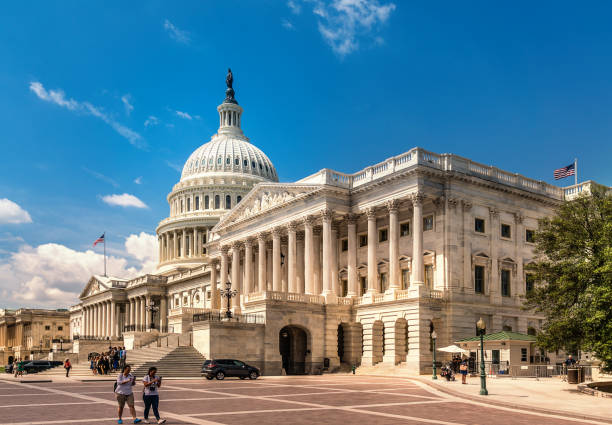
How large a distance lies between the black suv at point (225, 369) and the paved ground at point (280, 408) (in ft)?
34.9

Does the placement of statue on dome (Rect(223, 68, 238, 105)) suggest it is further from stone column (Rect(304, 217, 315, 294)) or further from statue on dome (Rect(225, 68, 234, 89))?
stone column (Rect(304, 217, 315, 294))

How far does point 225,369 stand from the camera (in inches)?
1950

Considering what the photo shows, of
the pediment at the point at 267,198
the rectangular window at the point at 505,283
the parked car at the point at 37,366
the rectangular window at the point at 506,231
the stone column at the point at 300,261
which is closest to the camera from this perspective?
the rectangular window at the point at 505,283

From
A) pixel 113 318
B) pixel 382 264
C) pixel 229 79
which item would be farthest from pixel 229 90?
pixel 382 264

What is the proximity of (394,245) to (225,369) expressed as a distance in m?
19.5

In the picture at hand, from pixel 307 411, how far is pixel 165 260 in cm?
12080

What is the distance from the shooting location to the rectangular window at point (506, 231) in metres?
64.1

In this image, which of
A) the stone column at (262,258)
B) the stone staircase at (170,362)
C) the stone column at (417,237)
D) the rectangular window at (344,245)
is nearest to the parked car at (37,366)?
the stone staircase at (170,362)

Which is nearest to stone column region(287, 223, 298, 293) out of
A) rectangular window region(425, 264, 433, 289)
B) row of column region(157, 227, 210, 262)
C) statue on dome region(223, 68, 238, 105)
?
rectangular window region(425, 264, 433, 289)

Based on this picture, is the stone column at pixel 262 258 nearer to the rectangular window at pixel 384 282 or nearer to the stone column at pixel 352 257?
the stone column at pixel 352 257

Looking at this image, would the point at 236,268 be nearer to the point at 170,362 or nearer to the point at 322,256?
the point at 322,256

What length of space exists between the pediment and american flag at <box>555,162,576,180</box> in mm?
21605

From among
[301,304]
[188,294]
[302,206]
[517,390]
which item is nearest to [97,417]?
[517,390]

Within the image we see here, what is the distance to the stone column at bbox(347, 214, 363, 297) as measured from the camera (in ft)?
214
